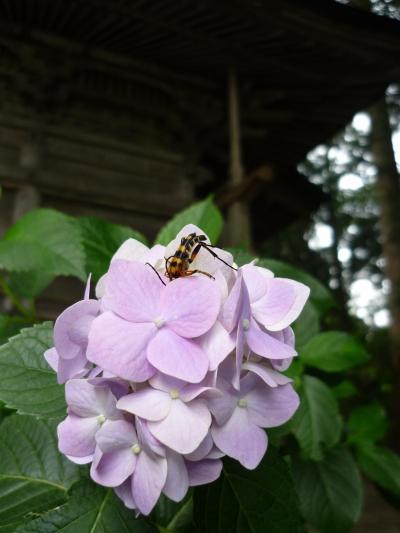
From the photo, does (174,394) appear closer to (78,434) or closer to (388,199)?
(78,434)

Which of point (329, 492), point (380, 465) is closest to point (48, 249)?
point (329, 492)

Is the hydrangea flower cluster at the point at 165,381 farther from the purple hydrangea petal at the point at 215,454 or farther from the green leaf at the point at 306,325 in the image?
the green leaf at the point at 306,325

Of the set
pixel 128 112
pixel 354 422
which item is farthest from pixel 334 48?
pixel 354 422

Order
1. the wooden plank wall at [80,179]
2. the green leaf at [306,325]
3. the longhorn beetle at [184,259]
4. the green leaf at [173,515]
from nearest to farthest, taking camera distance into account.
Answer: the longhorn beetle at [184,259] → the green leaf at [173,515] → the green leaf at [306,325] → the wooden plank wall at [80,179]

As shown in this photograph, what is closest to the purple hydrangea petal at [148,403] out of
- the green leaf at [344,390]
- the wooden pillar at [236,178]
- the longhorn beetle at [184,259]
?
the longhorn beetle at [184,259]

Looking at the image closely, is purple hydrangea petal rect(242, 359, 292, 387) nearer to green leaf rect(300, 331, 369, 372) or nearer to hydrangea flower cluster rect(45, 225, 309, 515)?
hydrangea flower cluster rect(45, 225, 309, 515)

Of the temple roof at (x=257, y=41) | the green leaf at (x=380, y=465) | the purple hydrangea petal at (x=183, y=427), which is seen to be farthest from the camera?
the temple roof at (x=257, y=41)

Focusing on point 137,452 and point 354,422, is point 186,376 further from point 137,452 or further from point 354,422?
point 354,422
